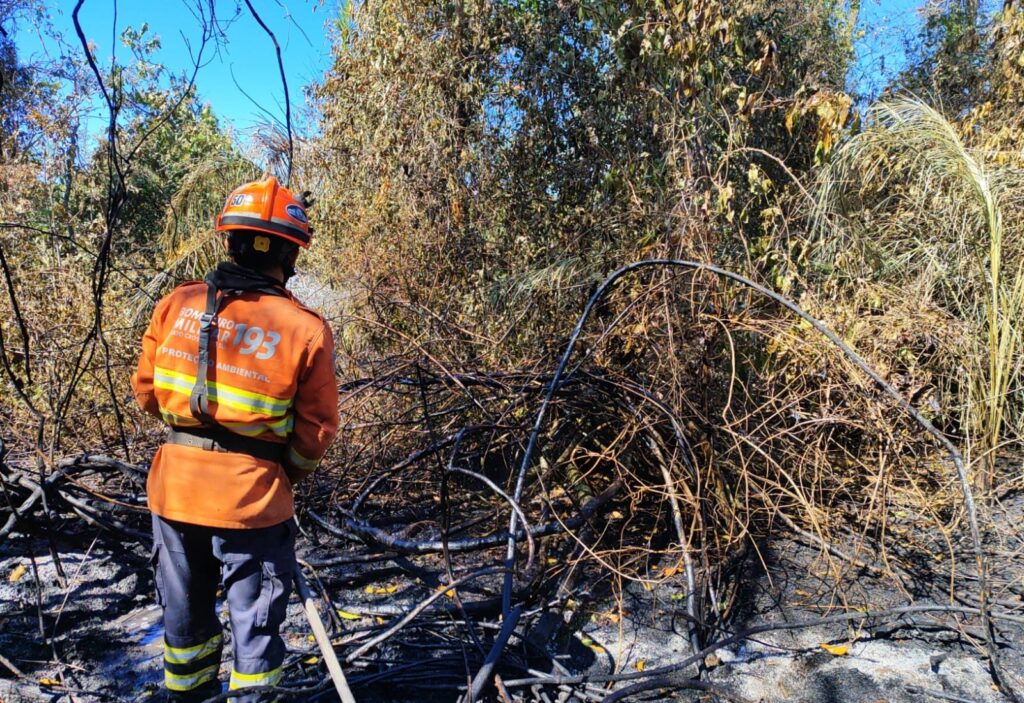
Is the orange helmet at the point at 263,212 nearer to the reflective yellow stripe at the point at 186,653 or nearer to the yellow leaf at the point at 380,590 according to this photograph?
the reflective yellow stripe at the point at 186,653

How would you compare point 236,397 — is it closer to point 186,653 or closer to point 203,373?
point 203,373

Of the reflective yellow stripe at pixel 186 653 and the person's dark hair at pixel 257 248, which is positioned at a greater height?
the person's dark hair at pixel 257 248

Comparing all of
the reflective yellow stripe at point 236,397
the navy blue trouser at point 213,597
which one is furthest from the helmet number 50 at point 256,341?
the navy blue trouser at point 213,597

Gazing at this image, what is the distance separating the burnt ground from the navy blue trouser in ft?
1.33

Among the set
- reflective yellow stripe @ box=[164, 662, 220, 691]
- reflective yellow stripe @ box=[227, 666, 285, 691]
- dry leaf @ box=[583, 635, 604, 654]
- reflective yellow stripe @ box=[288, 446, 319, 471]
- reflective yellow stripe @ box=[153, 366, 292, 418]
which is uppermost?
reflective yellow stripe @ box=[153, 366, 292, 418]

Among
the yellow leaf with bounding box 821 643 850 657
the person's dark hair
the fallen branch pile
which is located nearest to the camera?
the person's dark hair

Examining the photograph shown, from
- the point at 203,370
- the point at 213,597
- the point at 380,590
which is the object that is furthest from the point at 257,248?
the point at 380,590

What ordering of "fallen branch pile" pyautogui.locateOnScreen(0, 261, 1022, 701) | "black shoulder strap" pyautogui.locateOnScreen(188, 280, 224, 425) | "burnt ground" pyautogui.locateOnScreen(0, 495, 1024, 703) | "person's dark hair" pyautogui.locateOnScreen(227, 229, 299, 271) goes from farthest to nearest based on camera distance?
"fallen branch pile" pyautogui.locateOnScreen(0, 261, 1022, 701) < "burnt ground" pyautogui.locateOnScreen(0, 495, 1024, 703) < "person's dark hair" pyautogui.locateOnScreen(227, 229, 299, 271) < "black shoulder strap" pyautogui.locateOnScreen(188, 280, 224, 425)

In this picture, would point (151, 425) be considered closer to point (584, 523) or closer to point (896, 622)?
point (584, 523)

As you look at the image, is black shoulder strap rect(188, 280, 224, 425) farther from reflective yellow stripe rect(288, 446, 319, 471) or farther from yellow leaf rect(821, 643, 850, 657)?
yellow leaf rect(821, 643, 850, 657)

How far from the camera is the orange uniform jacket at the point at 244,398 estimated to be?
2074 millimetres

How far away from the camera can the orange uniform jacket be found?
2.07 metres

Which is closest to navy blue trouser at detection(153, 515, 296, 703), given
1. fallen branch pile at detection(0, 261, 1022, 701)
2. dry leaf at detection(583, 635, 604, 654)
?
fallen branch pile at detection(0, 261, 1022, 701)

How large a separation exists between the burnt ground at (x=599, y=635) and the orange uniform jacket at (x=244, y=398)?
34.1 inches
